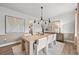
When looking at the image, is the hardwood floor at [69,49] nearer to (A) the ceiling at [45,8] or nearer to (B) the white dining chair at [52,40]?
(B) the white dining chair at [52,40]

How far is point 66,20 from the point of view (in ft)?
5.83

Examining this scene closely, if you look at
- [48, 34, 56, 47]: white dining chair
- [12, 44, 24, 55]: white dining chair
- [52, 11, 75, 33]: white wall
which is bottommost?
[12, 44, 24, 55]: white dining chair

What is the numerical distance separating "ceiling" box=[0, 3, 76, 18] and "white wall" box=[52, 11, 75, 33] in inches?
2.9

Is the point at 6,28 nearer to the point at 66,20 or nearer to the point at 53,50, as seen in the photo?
the point at 53,50

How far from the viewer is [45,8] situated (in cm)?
177

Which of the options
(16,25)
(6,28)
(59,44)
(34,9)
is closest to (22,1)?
(34,9)

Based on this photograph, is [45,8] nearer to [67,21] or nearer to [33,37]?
[67,21]

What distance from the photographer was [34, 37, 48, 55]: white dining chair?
1.75 metres

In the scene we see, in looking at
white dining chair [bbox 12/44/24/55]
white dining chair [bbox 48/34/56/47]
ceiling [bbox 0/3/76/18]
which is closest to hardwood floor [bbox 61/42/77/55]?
white dining chair [bbox 48/34/56/47]

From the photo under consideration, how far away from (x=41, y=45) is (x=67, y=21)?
0.66 m

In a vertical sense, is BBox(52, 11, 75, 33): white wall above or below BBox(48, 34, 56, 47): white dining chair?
above

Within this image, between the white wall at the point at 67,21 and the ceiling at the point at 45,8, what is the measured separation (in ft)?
0.24

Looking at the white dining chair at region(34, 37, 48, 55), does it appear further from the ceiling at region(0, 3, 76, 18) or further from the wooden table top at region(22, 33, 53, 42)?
the ceiling at region(0, 3, 76, 18)

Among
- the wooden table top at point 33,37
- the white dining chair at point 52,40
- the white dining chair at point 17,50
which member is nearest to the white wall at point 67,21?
the white dining chair at point 52,40
